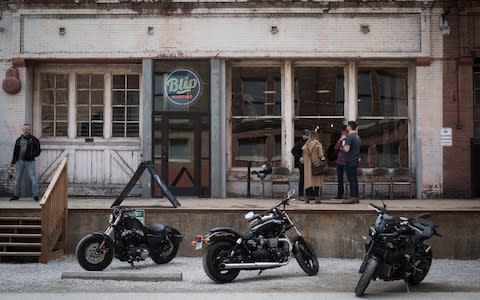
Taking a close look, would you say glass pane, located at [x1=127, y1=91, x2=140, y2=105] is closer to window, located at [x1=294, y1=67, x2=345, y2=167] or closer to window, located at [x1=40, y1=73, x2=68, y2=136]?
window, located at [x1=40, y1=73, x2=68, y2=136]

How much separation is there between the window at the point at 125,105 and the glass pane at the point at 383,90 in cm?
599

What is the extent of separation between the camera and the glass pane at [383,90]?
1778cm

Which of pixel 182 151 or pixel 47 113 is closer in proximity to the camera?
pixel 182 151

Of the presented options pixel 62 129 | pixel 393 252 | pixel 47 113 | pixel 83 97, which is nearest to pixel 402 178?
pixel 393 252

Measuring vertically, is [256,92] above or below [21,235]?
above

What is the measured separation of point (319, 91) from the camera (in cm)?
1772

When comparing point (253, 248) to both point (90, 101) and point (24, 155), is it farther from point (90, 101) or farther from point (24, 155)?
point (90, 101)

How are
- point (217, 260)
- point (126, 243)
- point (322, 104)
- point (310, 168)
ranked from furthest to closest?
point (322, 104)
point (310, 168)
point (126, 243)
point (217, 260)

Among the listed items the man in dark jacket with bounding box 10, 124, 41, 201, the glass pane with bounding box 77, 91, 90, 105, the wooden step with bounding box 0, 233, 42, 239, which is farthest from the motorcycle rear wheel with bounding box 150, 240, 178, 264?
the glass pane with bounding box 77, 91, 90, 105

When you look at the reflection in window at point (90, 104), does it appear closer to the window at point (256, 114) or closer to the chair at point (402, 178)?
the window at point (256, 114)

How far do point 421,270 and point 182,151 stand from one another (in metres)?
8.48

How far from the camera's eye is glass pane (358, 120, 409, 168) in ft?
58.0

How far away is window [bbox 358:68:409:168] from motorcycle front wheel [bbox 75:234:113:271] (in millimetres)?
8310

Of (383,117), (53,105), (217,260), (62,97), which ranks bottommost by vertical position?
(217,260)
